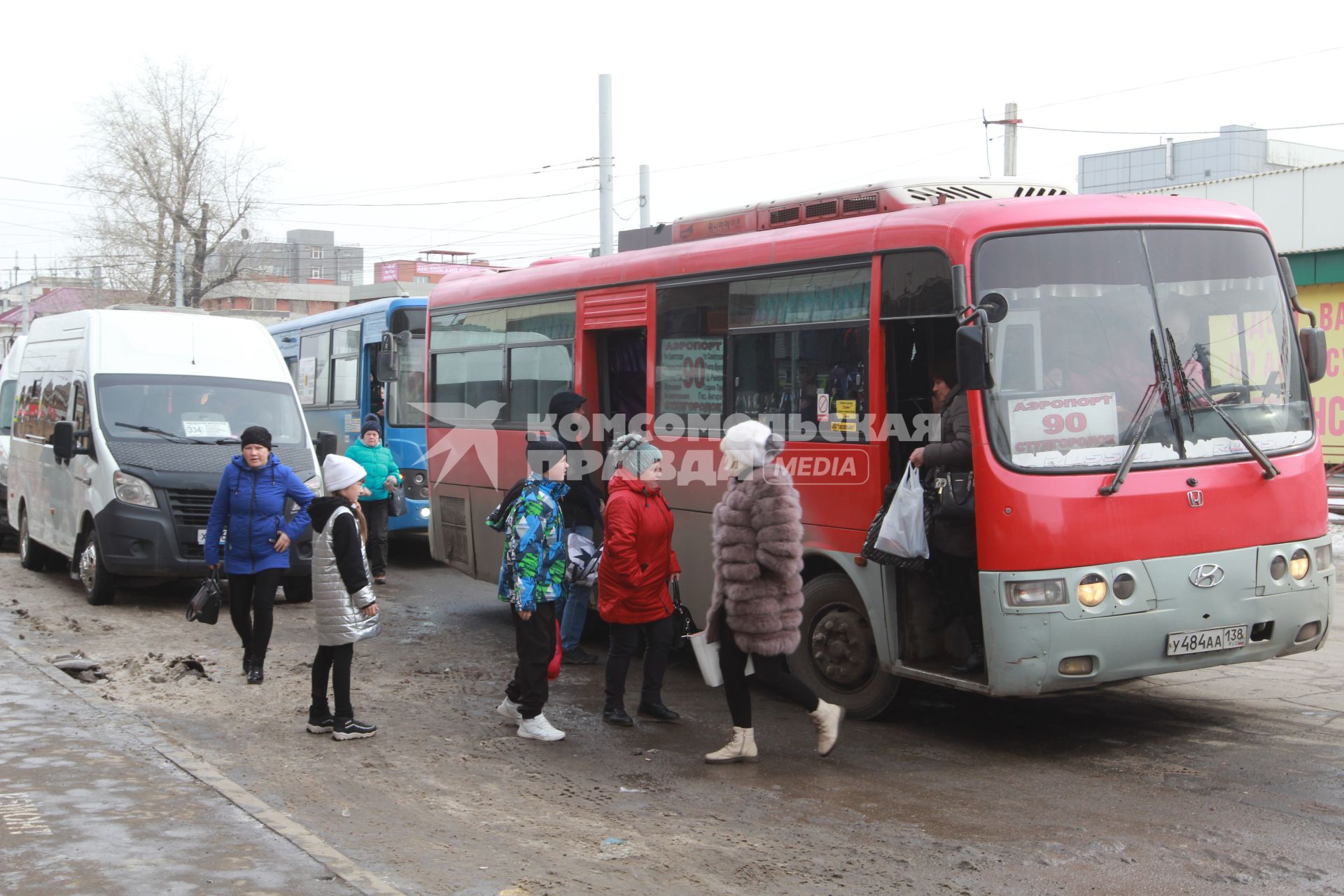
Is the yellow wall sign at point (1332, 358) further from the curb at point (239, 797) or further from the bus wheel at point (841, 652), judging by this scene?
the curb at point (239, 797)

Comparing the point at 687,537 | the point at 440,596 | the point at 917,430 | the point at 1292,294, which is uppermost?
the point at 1292,294

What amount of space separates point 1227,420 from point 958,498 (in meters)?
1.52

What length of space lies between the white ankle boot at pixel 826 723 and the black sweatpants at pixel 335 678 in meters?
2.54

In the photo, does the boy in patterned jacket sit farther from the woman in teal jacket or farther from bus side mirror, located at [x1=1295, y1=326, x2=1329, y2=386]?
the woman in teal jacket

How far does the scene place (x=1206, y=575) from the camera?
22.6 ft

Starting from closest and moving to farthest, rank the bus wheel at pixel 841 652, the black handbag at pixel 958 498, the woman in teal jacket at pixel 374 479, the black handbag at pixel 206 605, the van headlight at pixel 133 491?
the black handbag at pixel 958 498 → the bus wheel at pixel 841 652 → the black handbag at pixel 206 605 → the van headlight at pixel 133 491 → the woman in teal jacket at pixel 374 479

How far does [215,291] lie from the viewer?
5619 cm

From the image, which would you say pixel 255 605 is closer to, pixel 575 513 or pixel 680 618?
pixel 575 513

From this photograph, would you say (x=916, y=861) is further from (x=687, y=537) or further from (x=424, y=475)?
(x=424, y=475)

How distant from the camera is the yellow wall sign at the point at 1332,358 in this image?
2208cm

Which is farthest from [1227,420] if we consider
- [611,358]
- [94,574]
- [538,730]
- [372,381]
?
[372,381]

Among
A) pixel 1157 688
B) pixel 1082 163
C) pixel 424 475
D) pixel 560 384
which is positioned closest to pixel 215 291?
pixel 1082 163

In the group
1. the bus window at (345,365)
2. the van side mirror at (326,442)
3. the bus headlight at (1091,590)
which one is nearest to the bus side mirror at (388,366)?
the bus window at (345,365)

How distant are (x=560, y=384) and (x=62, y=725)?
15.4 feet
